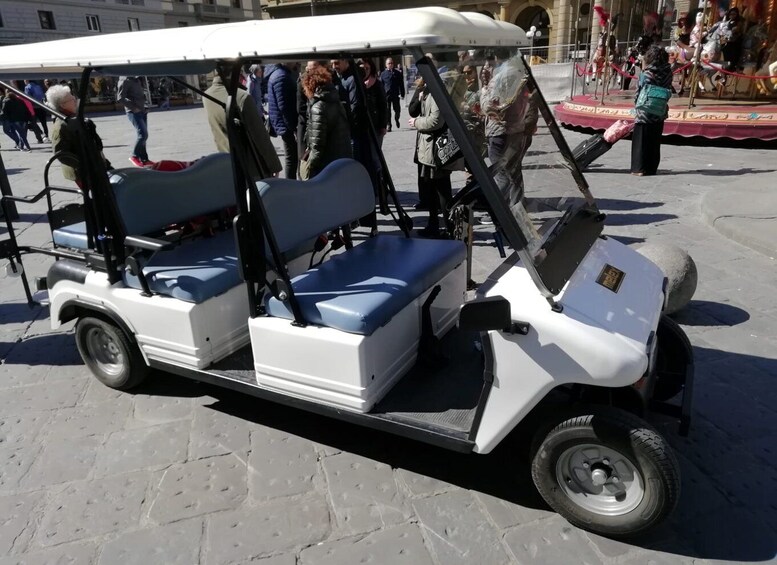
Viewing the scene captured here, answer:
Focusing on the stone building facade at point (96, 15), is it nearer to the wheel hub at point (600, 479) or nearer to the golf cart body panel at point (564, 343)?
the golf cart body panel at point (564, 343)

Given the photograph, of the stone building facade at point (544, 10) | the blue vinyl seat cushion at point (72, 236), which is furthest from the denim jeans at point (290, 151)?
the stone building facade at point (544, 10)

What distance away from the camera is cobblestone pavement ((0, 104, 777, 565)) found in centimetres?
227

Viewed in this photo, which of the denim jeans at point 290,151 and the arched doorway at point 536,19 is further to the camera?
the arched doorway at point 536,19

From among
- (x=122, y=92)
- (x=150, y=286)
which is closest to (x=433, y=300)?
(x=150, y=286)

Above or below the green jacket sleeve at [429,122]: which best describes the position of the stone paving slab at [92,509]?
below

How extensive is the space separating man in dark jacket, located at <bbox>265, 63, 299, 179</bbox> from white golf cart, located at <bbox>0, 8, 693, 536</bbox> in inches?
113

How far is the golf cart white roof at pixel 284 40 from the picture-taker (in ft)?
6.48

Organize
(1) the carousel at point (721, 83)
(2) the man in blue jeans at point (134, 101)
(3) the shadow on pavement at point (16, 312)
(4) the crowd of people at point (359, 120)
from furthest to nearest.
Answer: (1) the carousel at point (721, 83), (2) the man in blue jeans at point (134, 101), (3) the shadow on pavement at point (16, 312), (4) the crowd of people at point (359, 120)

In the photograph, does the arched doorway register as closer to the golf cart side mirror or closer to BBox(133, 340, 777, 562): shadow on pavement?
BBox(133, 340, 777, 562): shadow on pavement

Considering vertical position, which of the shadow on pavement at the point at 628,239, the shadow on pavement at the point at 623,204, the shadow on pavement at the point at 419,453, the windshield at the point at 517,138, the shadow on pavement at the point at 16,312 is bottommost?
the shadow on pavement at the point at 16,312

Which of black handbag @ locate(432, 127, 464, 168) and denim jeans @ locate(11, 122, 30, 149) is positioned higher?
black handbag @ locate(432, 127, 464, 168)

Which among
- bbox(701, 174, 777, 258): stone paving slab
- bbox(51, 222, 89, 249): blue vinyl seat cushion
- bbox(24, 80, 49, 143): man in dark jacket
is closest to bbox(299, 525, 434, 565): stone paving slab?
bbox(51, 222, 89, 249): blue vinyl seat cushion

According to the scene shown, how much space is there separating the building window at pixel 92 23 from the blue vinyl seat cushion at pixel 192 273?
45900 millimetres

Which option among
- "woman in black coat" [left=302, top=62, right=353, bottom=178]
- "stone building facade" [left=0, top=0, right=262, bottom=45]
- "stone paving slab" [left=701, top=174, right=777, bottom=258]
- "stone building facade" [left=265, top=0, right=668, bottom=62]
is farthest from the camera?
"stone building facade" [left=0, top=0, right=262, bottom=45]
